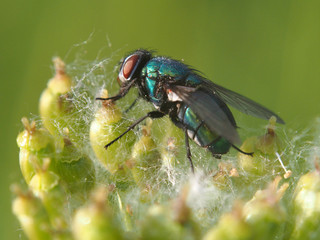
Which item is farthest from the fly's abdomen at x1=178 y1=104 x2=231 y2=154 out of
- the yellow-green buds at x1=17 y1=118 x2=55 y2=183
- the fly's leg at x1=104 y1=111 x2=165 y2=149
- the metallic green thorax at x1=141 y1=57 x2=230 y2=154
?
the yellow-green buds at x1=17 y1=118 x2=55 y2=183

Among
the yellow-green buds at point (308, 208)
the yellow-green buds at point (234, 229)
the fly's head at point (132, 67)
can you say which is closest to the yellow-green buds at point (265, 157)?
the yellow-green buds at point (308, 208)

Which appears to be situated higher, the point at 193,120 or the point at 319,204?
the point at 193,120

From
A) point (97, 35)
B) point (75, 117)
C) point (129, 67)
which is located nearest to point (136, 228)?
point (75, 117)

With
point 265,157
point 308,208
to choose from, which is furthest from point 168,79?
point 308,208

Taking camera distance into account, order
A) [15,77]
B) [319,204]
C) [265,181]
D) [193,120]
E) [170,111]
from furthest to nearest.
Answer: [15,77]
[170,111]
[193,120]
[265,181]
[319,204]

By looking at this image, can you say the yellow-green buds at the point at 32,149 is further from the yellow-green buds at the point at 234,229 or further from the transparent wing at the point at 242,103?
the transparent wing at the point at 242,103

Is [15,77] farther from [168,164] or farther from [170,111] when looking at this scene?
[168,164]
